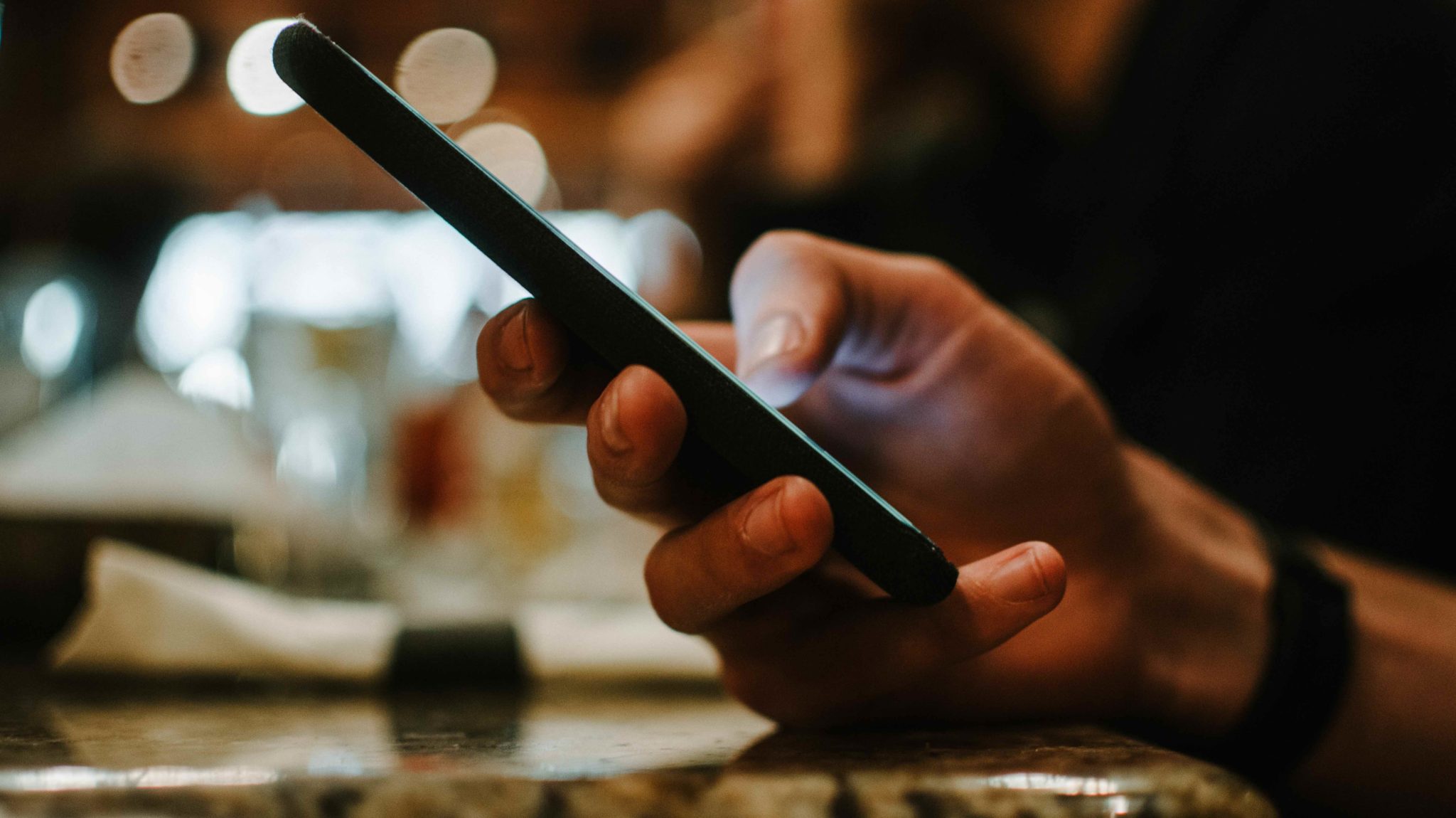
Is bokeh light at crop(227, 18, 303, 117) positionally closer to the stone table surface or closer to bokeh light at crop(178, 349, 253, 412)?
the stone table surface

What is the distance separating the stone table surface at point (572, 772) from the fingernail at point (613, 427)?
0.07m

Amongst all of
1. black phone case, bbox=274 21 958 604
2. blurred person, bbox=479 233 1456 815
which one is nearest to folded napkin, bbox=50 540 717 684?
blurred person, bbox=479 233 1456 815

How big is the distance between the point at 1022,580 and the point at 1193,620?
201 mm

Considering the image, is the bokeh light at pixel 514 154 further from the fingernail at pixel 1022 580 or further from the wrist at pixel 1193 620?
the fingernail at pixel 1022 580

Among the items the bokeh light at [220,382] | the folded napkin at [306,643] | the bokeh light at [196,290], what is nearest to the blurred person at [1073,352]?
the folded napkin at [306,643]

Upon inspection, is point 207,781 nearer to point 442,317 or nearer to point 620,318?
point 620,318

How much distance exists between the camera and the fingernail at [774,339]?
0.95ft

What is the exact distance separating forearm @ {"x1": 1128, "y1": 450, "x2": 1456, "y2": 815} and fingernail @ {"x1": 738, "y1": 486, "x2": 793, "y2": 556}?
0.75ft

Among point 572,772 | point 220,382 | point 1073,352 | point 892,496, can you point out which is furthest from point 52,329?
point 572,772

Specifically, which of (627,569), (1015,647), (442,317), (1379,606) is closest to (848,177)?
(627,569)

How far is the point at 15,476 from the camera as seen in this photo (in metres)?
0.65

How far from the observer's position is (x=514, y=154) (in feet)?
10.0

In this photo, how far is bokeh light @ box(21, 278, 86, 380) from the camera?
1303 mm

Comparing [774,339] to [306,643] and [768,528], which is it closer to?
[768,528]
